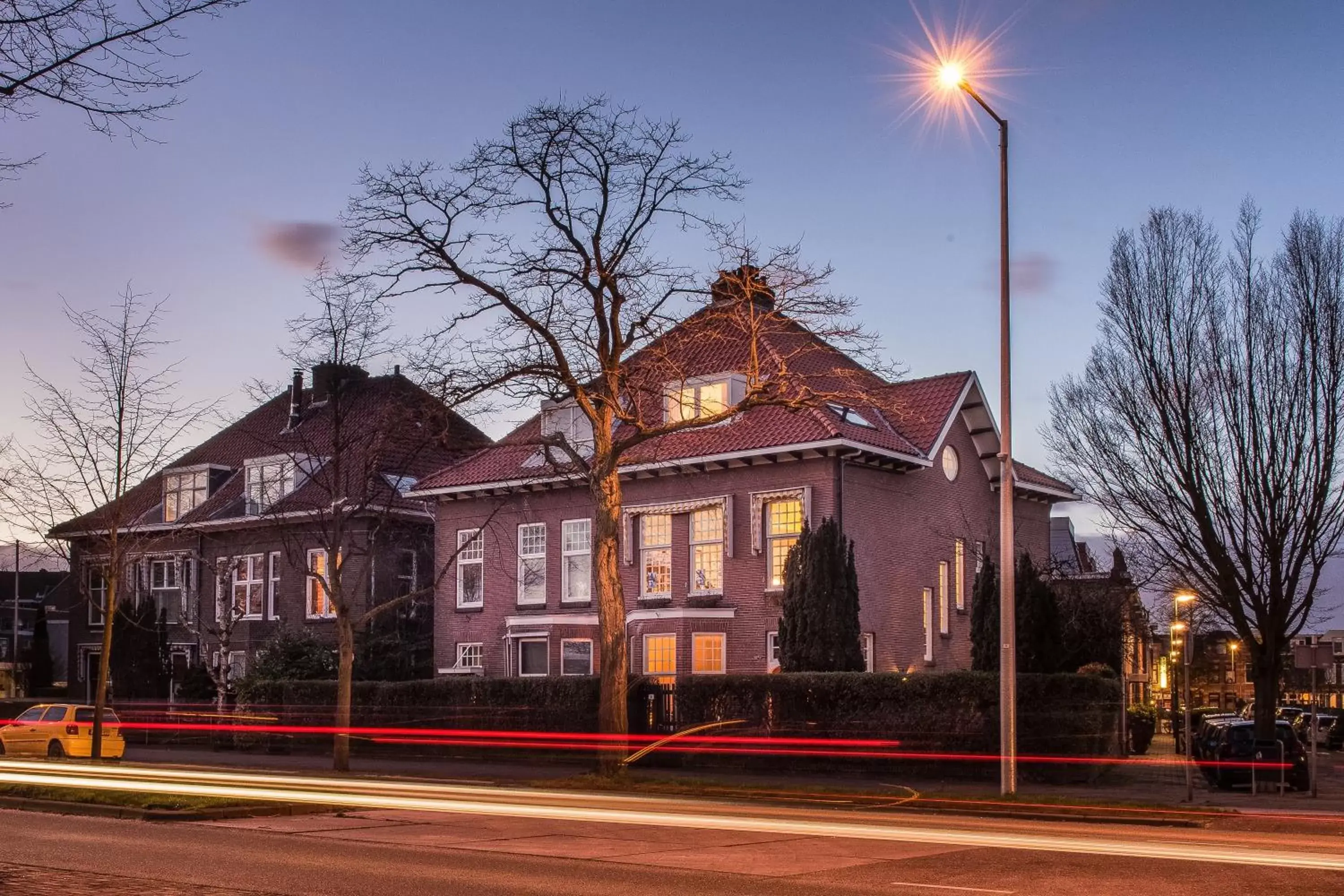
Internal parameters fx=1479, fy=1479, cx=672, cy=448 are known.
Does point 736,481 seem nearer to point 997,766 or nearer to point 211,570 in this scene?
point 997,766

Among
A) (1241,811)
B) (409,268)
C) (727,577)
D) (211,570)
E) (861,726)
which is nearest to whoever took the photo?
(1241,811)

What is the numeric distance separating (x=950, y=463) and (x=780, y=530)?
6161 millimetres

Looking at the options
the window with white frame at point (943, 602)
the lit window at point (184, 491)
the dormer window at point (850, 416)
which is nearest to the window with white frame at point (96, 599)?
the lit window at point (184, 491)

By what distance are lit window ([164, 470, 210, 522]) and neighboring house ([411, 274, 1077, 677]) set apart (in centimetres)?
1396

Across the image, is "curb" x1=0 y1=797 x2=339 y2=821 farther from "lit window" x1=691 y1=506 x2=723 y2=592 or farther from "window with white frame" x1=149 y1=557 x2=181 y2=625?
"window with white frame" x1=149 y1=557 x2=181 y2=625

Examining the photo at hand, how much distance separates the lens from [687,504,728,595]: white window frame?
3694cm

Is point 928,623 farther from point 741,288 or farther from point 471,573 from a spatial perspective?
point 741,288

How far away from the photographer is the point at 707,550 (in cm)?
3741

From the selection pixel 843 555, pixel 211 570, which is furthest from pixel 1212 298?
pixel 211 570

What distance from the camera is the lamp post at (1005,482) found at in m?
22.0

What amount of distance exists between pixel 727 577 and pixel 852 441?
197 inches

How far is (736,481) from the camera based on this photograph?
36.9 meters

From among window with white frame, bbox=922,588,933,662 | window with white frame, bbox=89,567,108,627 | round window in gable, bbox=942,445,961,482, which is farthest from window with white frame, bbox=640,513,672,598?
window with white frame, bbox=89,567,108,627

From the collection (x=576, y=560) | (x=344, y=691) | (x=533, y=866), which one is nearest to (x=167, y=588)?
(x=576, y=560)
